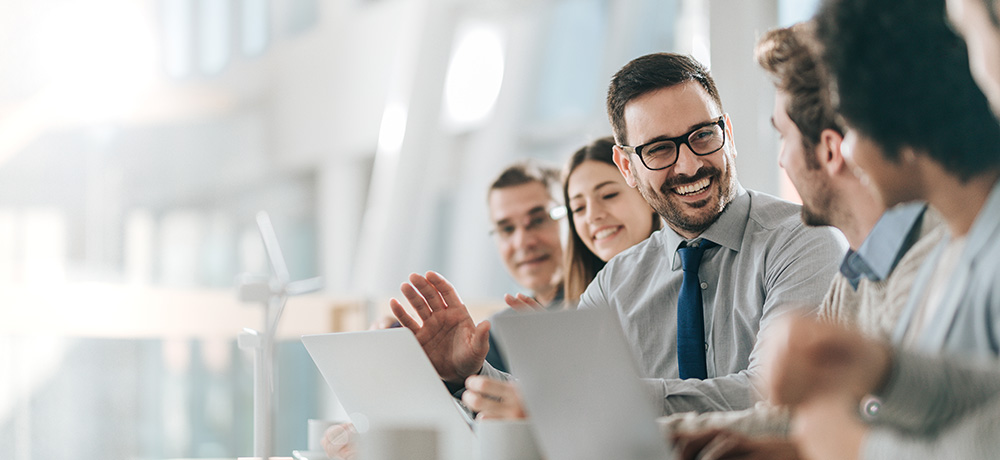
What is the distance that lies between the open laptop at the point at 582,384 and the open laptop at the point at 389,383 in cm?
36

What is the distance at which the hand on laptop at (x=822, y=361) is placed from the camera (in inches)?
33.2

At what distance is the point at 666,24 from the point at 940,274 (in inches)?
174

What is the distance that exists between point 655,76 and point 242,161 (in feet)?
12.5

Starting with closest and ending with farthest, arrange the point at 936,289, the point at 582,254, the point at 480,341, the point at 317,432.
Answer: the point at 936,289
the point at 317,432
the point at 480,341
the point at 582,254

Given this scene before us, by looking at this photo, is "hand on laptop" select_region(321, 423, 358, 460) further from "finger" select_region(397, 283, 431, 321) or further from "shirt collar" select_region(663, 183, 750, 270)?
"shirt collar" select_region(663, 183, 750, 270)

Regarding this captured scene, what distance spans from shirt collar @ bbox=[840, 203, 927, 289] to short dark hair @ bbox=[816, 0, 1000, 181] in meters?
0.13

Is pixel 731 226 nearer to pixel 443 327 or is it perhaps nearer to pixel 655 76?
pixel 655 76

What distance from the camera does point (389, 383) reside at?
1495 millimetres

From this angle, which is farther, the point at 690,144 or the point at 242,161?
the point at 242,161

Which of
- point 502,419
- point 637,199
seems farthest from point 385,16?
point 502,419

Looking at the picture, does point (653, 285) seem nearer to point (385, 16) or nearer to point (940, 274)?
point (940, 274)

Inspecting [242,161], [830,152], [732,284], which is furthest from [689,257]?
[242,161]

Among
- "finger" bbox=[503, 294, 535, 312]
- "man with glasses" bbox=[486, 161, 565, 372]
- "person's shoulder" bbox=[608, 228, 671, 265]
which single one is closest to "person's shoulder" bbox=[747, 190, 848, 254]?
"person's shoulder" bbox=[608, 228, 671, 265]

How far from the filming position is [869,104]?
1.11 metres
